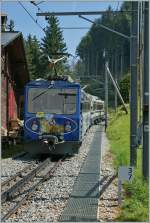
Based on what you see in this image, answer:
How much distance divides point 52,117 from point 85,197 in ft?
24.3

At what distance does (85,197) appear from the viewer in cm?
1007

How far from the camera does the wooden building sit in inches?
948

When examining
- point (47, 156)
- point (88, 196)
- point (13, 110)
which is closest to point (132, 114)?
point (88, 196)

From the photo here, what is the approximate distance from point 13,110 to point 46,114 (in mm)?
10704

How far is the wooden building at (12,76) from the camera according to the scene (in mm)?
24078

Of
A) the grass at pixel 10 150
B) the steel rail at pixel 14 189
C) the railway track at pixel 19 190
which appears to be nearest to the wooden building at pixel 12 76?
the grass at pixel 10 150

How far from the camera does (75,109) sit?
17562mm

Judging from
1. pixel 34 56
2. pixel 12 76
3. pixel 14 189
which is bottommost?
pixel 14 189

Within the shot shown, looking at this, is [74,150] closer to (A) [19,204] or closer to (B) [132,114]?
(B) [132,114]

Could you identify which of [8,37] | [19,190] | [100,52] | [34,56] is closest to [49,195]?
[19,190]

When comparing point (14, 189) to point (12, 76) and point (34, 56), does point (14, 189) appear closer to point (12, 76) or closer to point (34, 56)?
point (12, 76)

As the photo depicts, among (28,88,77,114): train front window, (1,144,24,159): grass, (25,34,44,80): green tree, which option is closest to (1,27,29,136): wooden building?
(1,144,24,159): grass

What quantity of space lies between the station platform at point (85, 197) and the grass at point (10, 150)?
436cm

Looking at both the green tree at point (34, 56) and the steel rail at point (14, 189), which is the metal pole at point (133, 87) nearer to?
the steel rail at point (14, 189)
